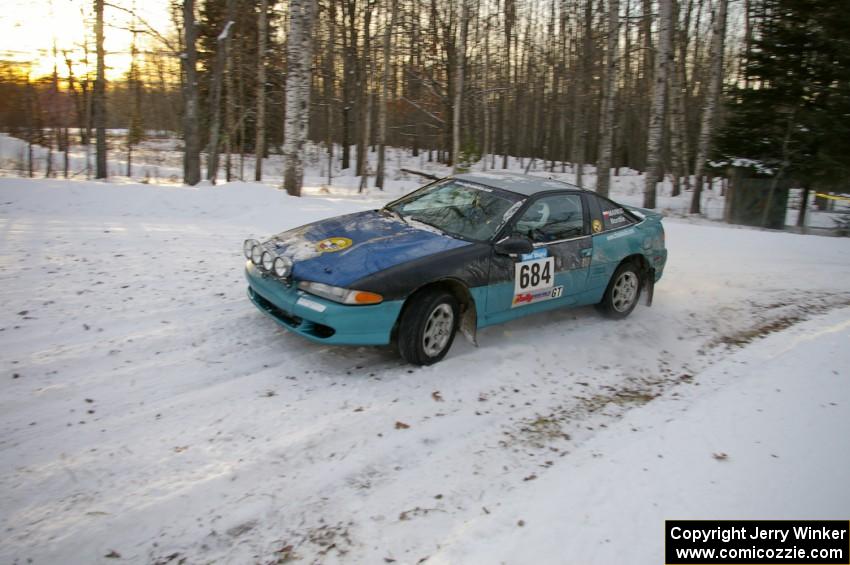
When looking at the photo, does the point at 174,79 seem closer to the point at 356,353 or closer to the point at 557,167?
the point at 557,167

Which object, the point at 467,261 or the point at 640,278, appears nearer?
the point at 467,261

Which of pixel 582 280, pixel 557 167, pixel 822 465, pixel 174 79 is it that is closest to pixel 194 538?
pixel 822 465

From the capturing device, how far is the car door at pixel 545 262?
511 cm

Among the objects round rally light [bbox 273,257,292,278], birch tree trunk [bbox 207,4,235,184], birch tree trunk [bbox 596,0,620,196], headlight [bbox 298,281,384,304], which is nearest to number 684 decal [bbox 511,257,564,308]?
headlight [bbox 298,281,384,304]

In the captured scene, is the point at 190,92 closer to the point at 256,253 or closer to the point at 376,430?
the point at 256,253

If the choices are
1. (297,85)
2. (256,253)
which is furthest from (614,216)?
(297,85)

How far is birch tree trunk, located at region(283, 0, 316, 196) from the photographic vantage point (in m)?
11.9

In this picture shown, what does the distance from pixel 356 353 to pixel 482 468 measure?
1.79 meters

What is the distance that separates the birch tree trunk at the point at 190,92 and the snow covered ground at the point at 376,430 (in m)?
9.43

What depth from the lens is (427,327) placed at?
4730 millimetres

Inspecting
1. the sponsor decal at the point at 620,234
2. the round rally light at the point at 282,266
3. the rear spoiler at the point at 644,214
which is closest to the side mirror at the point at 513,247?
the sponsor decal at the point at 620,234

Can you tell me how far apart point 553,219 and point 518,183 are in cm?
57

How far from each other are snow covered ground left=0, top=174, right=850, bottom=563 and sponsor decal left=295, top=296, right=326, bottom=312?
0.53 metres

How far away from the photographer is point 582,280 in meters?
5.85
